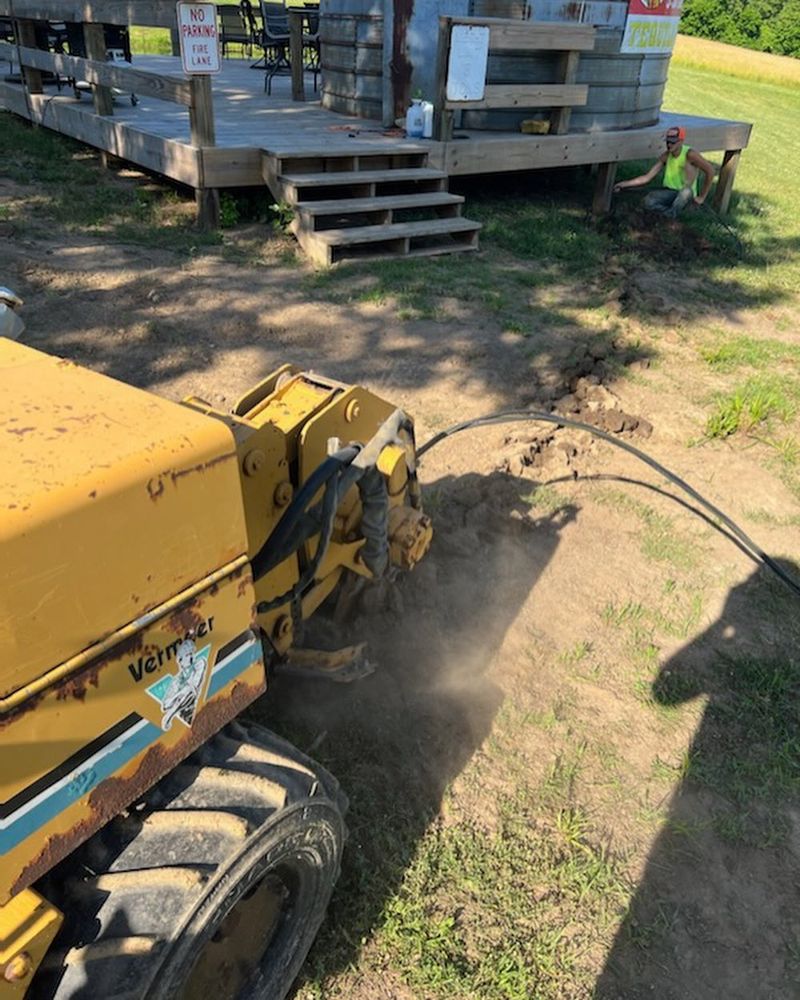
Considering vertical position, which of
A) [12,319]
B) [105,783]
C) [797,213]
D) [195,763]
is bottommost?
[797,213]

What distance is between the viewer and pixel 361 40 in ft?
32.2

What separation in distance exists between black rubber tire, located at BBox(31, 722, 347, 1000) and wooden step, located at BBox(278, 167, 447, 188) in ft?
21.9

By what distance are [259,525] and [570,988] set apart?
165 centimetres

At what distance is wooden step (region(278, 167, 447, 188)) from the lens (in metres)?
7.79

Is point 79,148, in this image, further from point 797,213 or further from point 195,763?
point 195,763

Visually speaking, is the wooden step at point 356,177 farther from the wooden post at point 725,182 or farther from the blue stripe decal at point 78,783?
the blue stripe decal at point 78,783

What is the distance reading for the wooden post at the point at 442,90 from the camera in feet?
25.5

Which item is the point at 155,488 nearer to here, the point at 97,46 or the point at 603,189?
the point at 97,46

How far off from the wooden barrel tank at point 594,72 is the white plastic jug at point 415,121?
2.89 ft

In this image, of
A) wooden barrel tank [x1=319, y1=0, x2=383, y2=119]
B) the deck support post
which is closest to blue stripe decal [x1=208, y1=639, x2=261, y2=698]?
the deck support post

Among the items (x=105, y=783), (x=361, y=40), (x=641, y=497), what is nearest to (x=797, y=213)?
(x=361, y=40)

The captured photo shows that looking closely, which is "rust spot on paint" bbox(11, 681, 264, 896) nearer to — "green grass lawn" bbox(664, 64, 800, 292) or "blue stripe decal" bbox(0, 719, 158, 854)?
"blue stripe decal" bbox(0, 719, 158, 854)

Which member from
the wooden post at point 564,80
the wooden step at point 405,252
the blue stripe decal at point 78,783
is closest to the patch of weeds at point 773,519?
the blue stripe decal at point 78,783

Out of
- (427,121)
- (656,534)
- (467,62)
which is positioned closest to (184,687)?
(656,534)
